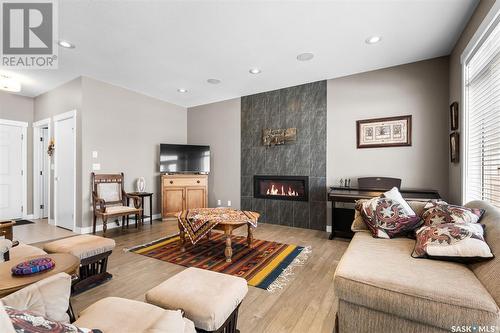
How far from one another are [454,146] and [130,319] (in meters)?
3.76

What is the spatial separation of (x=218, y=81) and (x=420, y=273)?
3.95 m

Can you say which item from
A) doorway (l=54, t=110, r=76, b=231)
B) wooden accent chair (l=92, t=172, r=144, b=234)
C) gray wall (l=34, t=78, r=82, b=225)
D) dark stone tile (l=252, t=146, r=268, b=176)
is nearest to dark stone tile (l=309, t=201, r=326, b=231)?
dark stone tile (l=252, t=146, r=268, b=176)

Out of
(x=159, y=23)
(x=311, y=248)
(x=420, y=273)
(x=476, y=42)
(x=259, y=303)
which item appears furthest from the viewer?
(x=311, y=248)

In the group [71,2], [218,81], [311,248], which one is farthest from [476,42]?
[71,2]

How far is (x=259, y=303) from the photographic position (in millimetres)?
1905

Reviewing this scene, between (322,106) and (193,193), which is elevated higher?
(322,106)

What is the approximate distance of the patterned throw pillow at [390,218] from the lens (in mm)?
2086

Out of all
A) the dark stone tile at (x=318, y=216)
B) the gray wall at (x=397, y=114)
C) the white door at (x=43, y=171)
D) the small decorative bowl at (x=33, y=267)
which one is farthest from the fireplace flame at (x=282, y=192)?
the white door at (x=43, y=171)

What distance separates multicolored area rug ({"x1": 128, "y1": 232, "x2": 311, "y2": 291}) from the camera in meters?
2.37

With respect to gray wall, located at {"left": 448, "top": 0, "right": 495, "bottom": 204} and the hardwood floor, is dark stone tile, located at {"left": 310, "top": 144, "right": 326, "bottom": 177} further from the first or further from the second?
gray wall, located at {"left": 448, "top": 0, "right": 495, "bottom": 204}

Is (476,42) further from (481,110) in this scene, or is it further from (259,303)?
(259,303)

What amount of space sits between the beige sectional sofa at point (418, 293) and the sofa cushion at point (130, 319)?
3.36 ft

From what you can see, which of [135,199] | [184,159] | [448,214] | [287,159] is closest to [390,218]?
[448,214]

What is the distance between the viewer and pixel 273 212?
4.64 m
